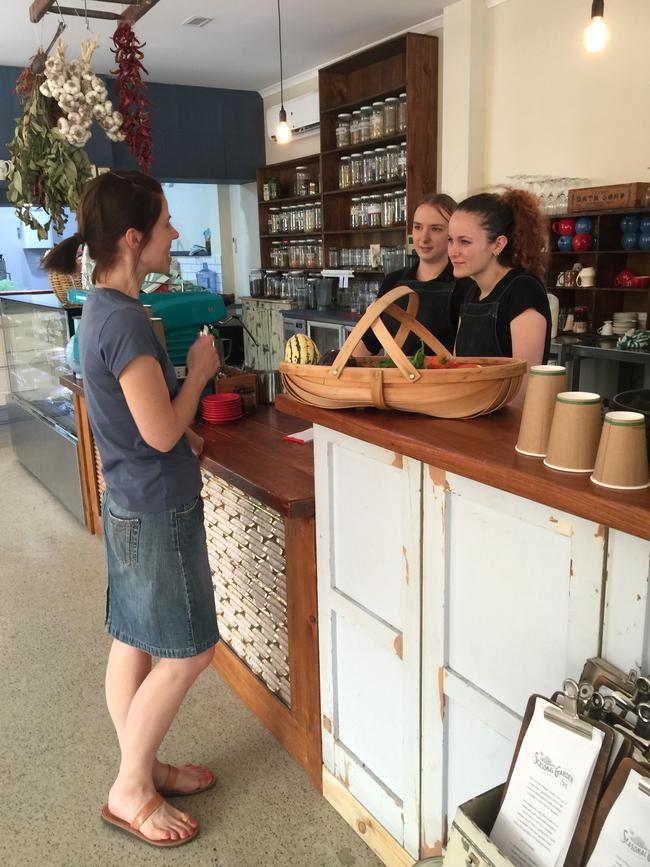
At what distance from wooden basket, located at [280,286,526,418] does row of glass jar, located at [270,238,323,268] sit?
5.68 m

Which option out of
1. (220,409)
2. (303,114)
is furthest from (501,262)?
(303,114)

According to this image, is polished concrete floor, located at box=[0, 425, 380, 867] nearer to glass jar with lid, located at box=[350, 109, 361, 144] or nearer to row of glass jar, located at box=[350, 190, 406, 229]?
row of glass jar, located at box=[350, 190, 406, 229]

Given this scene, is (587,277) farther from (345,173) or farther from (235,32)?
(235,32)

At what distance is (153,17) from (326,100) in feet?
5.60

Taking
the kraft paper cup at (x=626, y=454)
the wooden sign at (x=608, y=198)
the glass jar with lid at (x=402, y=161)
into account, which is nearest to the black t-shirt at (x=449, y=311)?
the kraft paper cup at (x=626, y=454)

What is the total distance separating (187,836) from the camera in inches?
74.8

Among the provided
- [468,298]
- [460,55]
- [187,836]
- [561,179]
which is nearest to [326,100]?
[460,55]

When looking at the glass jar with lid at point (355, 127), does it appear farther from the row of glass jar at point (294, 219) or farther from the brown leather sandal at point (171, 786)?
the brown leather sandal at point (171, 786)

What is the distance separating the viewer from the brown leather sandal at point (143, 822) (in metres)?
1.88

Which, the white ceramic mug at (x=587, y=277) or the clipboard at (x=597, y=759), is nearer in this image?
the clipboard at (x=597, y=759)

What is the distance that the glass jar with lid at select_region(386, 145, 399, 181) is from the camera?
19.3 ft

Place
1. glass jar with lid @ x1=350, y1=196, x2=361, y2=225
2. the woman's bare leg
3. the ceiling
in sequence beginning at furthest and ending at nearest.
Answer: glass jar with lid @ x1=350, y1=196, x2=361, y2=225 → the ceiling → the woman's bare leg

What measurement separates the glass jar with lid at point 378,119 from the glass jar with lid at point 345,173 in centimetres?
42

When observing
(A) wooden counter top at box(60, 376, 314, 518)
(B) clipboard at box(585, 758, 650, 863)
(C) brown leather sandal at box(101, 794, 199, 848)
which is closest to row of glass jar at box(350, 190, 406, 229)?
(A) wooden counter top at box(60, 376, 314, 518)
